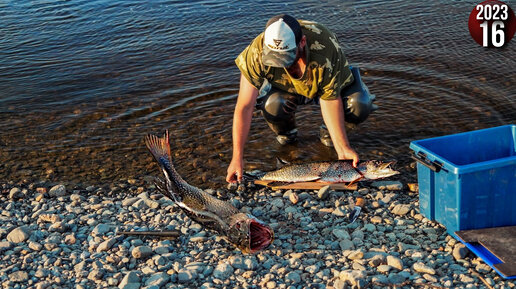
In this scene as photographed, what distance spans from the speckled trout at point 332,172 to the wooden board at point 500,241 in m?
1.18

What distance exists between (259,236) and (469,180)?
178cm

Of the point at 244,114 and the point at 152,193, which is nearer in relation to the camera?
the point at 244,114

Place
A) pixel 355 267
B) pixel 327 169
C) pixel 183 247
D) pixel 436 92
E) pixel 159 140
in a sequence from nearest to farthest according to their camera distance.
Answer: pixel 355 267, pixel 183 247, pixel 159 140, pixel 327 169, pixel 436 92

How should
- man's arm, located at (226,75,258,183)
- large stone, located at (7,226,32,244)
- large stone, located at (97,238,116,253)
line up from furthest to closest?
man's arm, located at (226,75,258,183) < large stone, located at (7,226,32,244) < large stone, located at (97,238,116,253)

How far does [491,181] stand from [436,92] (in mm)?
3693

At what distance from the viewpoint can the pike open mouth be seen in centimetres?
476

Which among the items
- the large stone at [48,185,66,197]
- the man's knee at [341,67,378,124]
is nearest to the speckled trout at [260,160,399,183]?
the man's knee at [341,67,378,124]

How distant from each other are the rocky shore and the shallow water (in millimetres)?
838

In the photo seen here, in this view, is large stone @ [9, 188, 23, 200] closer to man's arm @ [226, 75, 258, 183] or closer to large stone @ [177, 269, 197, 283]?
man's arm @ [226, 75, 258, 183]

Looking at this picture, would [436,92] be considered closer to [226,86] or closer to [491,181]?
[226,86]

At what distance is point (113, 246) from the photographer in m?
4.98

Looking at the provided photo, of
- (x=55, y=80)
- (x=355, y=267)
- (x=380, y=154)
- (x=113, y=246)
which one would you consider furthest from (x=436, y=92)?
(x=55, y=80)

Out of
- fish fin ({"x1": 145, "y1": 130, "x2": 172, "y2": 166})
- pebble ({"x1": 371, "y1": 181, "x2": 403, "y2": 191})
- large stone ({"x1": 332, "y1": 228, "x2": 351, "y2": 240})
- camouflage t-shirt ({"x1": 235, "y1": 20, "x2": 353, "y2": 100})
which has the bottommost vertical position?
pebble ({"x1": 371, "y1": 181, "x2": 403, "y2": 191})

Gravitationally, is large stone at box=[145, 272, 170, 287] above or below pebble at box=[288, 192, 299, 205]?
above
